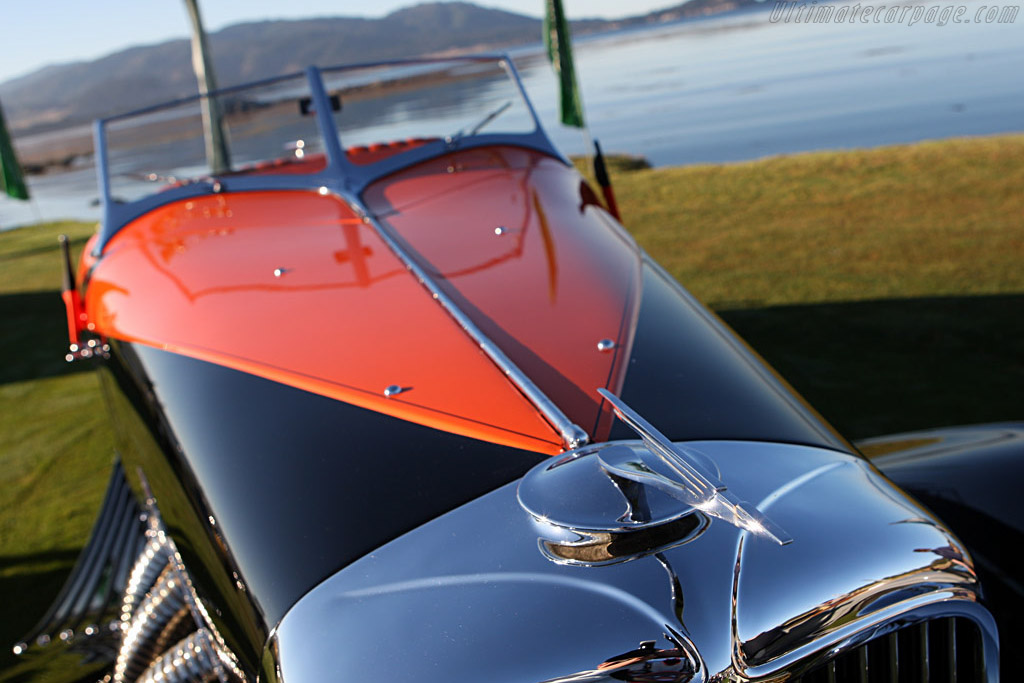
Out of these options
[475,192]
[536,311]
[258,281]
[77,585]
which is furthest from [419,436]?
[77,585]

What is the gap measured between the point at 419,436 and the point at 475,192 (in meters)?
1.26

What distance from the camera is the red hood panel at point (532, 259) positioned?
1.52m

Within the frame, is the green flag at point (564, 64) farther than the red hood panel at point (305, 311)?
Yes

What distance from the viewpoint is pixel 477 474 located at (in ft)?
4.20

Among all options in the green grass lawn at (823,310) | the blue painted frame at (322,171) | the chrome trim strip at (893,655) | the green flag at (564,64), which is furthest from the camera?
the green flag at (564,64)

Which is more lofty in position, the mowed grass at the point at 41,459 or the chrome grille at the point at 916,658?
the chrome grille at the point at 916,658

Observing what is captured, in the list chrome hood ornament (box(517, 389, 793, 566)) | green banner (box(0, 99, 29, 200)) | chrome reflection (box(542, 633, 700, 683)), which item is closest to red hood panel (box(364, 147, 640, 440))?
chrome hood ornament (box(517, 389, 793, 566))

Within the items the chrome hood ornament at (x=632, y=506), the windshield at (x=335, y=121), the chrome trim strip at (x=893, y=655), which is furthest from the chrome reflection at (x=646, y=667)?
the windshield at (x=335, y=121)

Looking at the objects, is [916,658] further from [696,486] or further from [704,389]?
[704,389]

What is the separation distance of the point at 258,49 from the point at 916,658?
143 metres

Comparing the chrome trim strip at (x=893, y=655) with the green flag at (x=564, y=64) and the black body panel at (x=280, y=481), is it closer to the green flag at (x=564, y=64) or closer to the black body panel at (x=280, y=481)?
the black body panel at (x=280, y=481)

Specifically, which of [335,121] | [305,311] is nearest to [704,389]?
[305,311]

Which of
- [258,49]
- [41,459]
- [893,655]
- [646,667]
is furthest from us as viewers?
[258,49]

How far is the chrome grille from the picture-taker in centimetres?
107
